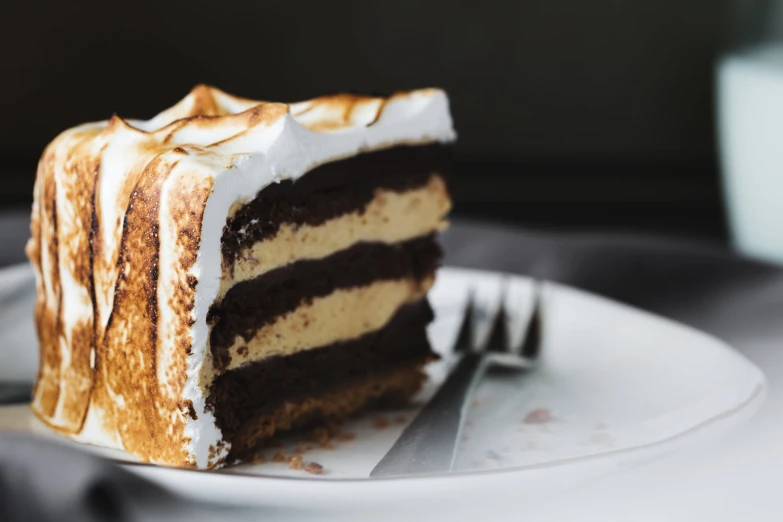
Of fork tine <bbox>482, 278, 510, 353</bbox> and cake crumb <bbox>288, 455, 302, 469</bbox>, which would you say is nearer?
cake crumb <bbox>288, 455, 302, 469</bbox>

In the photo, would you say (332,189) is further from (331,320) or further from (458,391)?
(458,391)

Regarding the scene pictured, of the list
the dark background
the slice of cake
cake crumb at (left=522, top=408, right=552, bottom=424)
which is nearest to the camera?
the slice of cake

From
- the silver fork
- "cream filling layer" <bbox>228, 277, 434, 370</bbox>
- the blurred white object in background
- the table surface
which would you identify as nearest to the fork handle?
the silver fork

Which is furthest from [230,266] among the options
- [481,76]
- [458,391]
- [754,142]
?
[481,76]

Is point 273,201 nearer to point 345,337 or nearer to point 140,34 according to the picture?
point 345,337

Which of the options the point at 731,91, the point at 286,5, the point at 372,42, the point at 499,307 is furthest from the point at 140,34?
the point at 731,91

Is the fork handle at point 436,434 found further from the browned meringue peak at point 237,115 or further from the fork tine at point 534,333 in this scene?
the browned meringue peak at point 237,115

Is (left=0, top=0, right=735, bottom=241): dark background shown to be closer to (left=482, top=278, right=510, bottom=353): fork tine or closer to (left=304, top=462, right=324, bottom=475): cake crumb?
(left=482, top=278, right=510, bottom=353): fork tine
